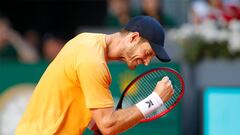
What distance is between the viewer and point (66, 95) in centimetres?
551

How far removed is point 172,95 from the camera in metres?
5.70

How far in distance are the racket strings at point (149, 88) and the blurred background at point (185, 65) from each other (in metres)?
2.56

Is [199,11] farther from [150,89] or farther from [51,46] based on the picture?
[150,89]

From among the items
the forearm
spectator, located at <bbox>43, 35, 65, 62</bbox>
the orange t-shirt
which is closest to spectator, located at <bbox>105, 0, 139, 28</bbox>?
spectator, located at <bbox>43, 35, 65, 62</bbox>

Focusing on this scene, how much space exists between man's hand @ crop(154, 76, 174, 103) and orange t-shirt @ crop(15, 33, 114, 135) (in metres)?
0.34

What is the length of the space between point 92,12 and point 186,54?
3139mm

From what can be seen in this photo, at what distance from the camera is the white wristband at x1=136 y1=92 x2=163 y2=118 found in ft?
17.9

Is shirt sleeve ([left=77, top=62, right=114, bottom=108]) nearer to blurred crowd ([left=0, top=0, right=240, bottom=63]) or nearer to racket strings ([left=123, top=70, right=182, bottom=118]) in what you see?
racket strings ([left=123, top=70, right=182, bottom=118])

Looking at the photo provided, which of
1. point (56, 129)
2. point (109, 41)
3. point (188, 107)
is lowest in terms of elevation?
point (188, 107)

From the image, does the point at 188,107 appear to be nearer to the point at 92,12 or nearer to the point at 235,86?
the point at 235,86

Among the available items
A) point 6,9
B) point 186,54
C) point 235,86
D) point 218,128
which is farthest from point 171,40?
point 6,9

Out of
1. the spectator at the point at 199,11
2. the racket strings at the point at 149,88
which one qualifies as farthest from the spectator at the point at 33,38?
the racket strings at the point at 149,88

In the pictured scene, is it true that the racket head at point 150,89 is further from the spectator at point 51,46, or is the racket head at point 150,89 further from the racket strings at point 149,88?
the spectator at point 51,46

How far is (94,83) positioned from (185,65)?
4.35 meters
